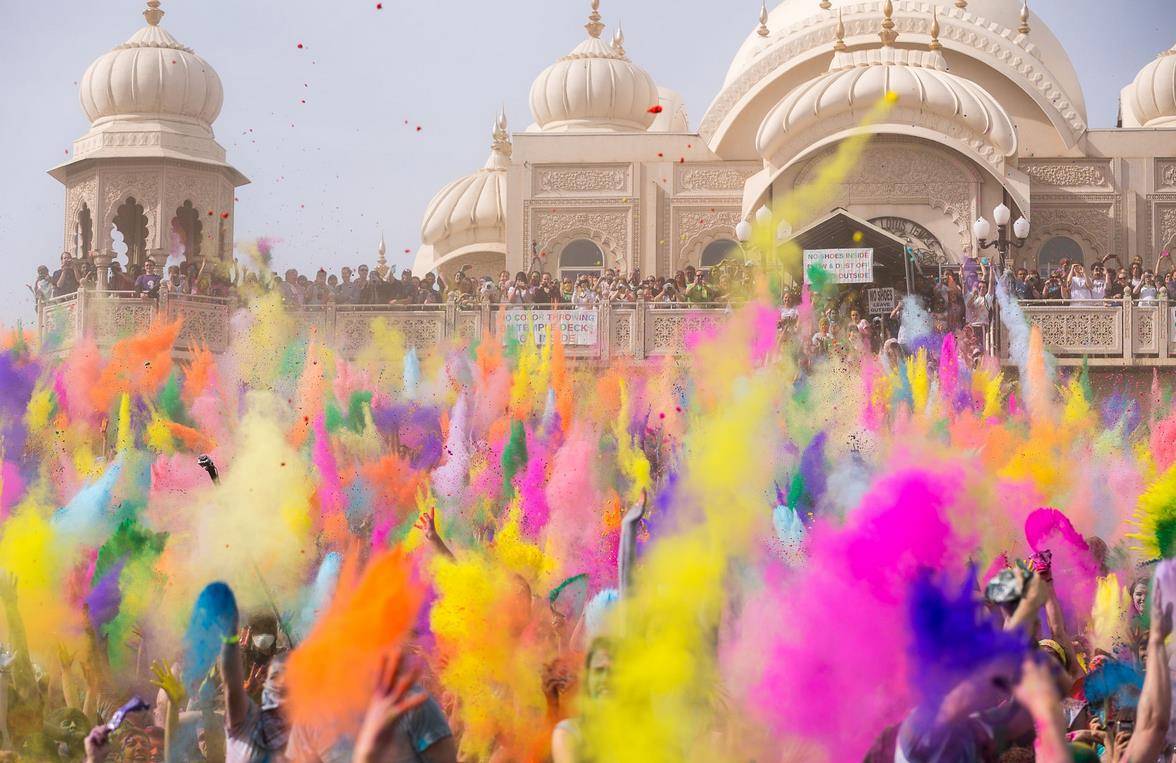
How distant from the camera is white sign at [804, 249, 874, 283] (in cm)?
2178

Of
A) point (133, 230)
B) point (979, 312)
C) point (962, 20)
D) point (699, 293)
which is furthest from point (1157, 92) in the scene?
point (133, 230)

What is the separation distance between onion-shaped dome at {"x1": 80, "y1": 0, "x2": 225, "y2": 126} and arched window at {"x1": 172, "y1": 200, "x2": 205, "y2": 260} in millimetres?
1534

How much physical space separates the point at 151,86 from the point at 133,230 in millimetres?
2316

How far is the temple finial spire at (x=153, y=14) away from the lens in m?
28.4

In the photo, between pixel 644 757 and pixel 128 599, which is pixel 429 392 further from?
pixel 644 757

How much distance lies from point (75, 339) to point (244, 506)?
1083 centimetres

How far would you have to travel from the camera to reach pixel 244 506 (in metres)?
12.0

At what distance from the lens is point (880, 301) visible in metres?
21.4

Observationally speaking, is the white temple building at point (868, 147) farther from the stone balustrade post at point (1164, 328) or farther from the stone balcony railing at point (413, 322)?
the stone balcony railing at point (413, 322)

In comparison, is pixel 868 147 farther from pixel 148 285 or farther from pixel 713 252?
pixel 148 285

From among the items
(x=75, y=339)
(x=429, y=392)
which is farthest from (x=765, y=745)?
(x=75, y=339)

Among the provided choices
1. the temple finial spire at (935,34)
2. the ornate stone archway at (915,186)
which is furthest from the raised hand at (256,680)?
the temple finial spire at (935,34)

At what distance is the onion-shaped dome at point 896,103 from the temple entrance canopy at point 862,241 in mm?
2416

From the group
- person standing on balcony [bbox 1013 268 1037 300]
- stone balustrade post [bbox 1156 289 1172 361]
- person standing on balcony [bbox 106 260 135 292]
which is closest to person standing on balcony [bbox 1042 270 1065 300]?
person standing on balcony [bbox 1013 268 1037 300]
